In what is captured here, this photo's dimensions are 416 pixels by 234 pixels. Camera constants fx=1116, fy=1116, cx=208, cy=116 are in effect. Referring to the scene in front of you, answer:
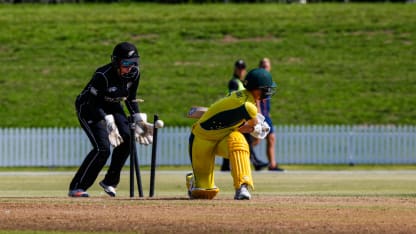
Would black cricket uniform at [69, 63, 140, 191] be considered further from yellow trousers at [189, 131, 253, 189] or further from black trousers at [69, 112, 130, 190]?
yellow trousers at [189, 131, 253, 189]

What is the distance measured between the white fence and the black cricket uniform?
14.5 meters

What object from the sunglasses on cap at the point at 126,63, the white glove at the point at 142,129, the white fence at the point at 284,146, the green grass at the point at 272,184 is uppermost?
the sunglasses on cap at the point at 126,63

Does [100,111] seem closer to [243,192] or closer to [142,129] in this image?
[142,129]

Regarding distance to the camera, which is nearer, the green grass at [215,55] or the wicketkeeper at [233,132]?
the wicketkeeper at [233,132]

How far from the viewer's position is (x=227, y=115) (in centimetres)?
1341

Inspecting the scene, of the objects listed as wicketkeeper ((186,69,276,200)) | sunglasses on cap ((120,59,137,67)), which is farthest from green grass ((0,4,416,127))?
wicketkeeper ((186,69,276,200))

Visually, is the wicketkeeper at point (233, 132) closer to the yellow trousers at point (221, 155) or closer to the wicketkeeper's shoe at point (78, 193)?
the yellow trousers at point (221, 155)

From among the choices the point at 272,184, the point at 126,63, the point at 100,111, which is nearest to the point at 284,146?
the point at 272,184


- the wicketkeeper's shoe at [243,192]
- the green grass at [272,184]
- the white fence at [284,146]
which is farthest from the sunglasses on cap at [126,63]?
the white fence at [284,146]

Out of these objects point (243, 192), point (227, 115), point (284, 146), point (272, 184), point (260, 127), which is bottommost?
point (284, 146)

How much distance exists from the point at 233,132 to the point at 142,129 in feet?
7.60

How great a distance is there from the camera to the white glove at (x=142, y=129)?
50.3 ft

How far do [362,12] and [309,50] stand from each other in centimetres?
735

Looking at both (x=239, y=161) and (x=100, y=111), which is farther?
(x=100, y=111)
